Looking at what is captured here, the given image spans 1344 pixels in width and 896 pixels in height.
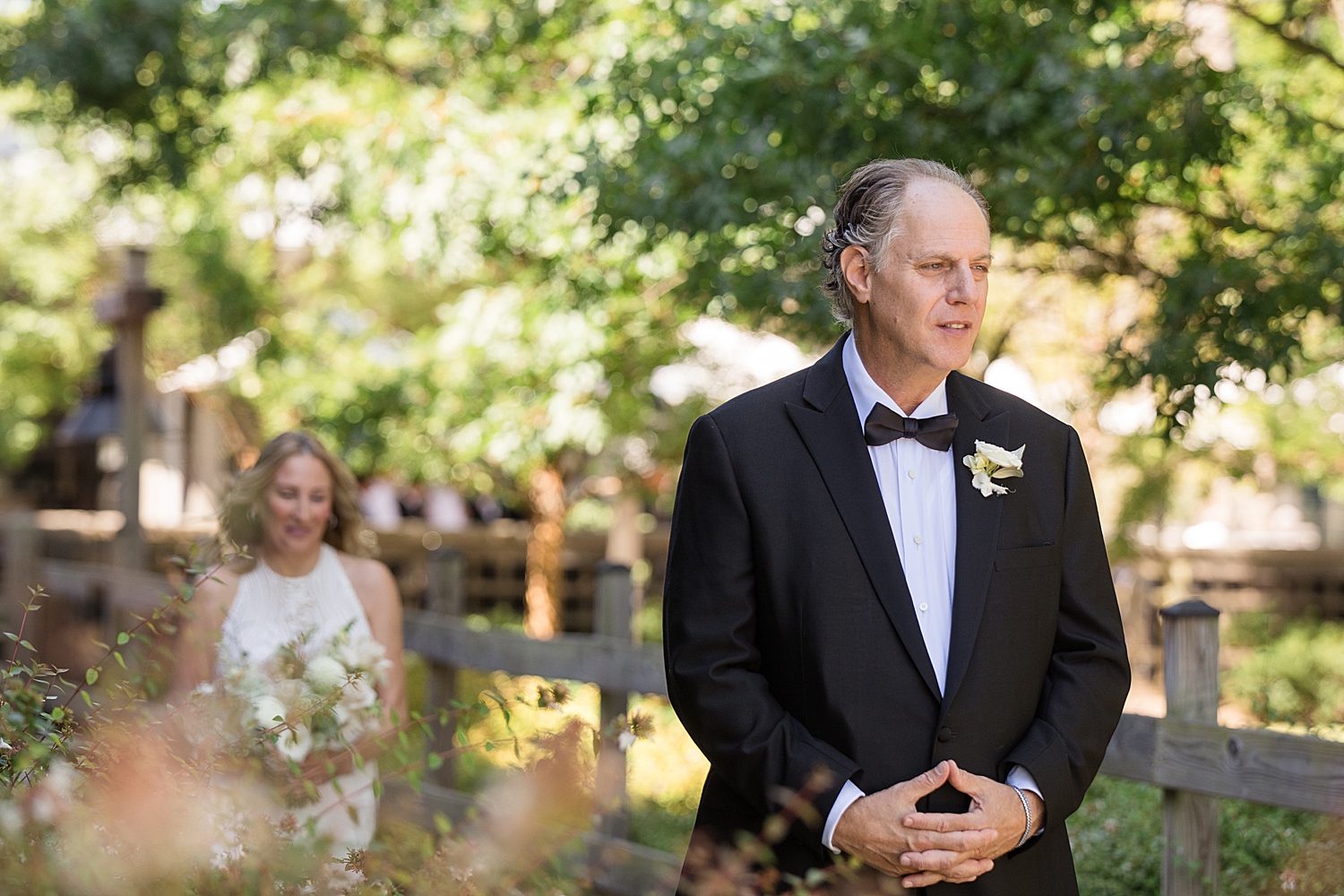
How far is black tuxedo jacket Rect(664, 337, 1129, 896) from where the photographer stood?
2.11 metres

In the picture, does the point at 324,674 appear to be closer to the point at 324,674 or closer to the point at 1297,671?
the point at 324,674

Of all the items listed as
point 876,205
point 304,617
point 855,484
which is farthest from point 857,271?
point 304,617

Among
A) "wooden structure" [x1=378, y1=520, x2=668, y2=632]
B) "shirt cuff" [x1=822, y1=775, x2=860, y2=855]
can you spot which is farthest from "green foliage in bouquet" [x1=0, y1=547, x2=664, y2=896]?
"wooden structure" [x1=378, y1=520, x2=668, y2=632]

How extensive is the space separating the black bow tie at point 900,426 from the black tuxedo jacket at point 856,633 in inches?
1.2

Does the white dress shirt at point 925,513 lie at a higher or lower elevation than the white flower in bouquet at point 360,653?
higher

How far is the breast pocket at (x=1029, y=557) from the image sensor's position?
217cm

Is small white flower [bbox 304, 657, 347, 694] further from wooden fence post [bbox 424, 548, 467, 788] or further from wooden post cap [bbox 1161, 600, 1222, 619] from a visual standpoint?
wooden fence post [bbox 424, 548, 467, 788]

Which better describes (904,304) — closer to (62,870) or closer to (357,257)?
(62,870)

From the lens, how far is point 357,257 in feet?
34.7

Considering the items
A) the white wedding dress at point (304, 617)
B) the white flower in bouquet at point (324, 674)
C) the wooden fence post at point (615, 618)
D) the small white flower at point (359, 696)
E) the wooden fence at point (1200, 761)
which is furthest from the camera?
the wooden fence post at point (615, 618)

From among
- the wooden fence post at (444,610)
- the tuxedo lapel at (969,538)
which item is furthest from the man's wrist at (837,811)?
the wooden fence post at (444,610)

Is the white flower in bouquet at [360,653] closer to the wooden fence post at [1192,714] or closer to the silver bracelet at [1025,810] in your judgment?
the silver bracelet at [1025,810]

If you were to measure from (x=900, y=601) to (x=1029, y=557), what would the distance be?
251 mm

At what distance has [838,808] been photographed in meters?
2.04
